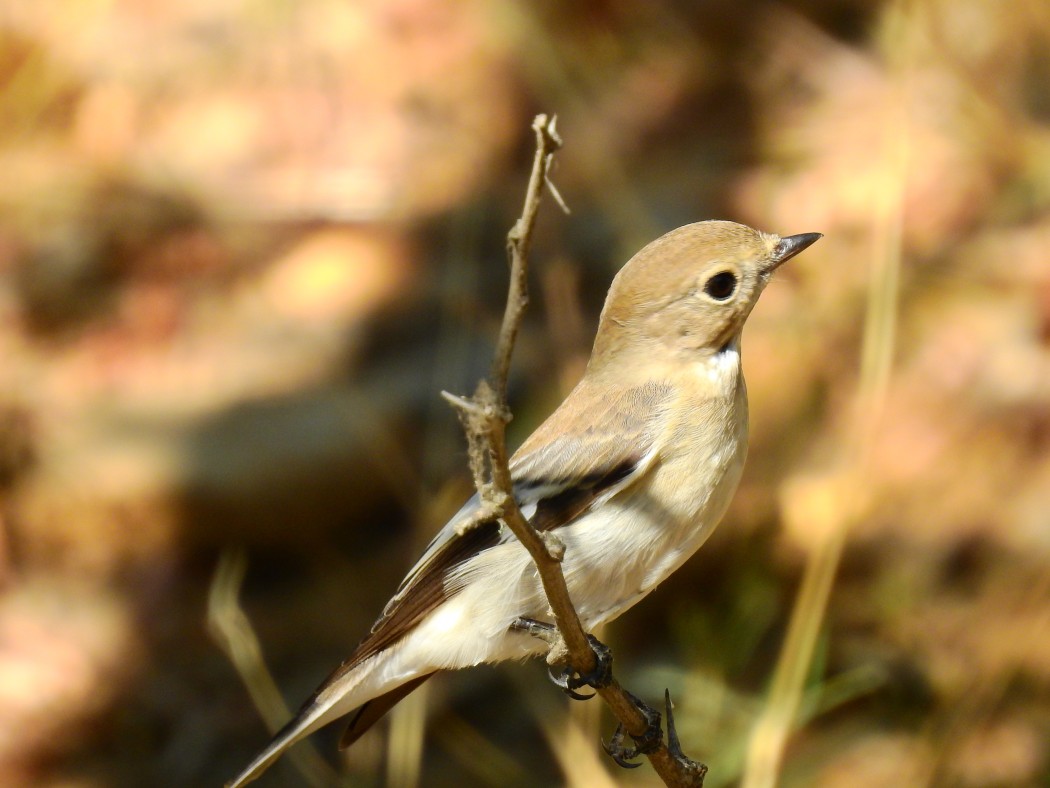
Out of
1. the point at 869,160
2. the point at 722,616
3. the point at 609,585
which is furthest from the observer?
the point at 869,160

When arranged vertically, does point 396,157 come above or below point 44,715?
above

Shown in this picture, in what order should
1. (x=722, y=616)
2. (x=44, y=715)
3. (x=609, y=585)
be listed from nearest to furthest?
(x=609, y=585)
(x=722, y=616)
(x=44, y=715)

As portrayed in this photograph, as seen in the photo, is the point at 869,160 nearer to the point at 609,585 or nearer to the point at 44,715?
the point at 609,585

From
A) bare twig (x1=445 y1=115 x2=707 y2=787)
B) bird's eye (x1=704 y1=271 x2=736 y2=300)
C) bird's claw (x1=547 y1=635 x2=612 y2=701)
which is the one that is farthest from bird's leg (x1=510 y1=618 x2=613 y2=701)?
bird's eye (x1=704 y1=271 x2=736 y2=300)

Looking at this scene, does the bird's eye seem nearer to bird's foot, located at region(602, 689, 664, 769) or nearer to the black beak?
the black beak

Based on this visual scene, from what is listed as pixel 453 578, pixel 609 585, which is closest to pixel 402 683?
pixel 453 578

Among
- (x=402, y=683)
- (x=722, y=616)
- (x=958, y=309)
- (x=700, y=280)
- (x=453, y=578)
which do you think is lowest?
(x=722, y=616)

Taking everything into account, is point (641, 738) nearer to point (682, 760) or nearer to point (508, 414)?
point (682, 760)

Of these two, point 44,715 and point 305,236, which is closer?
point 44,715
